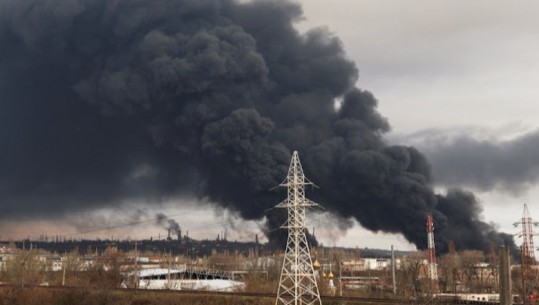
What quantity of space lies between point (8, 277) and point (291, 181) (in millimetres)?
54080

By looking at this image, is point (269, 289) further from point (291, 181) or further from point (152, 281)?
point (291, 181)

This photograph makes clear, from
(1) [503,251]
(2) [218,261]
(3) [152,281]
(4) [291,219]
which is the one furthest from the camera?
(2) [218,261]

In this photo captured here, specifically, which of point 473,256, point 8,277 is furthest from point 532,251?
point 8,277

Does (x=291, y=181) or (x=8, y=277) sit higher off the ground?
(x=291, y=181)

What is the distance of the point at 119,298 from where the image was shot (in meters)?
43.4

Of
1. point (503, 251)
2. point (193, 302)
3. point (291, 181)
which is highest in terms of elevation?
point (291, 181)

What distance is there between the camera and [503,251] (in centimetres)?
592

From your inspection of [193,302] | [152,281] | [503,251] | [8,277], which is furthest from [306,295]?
[8,277]

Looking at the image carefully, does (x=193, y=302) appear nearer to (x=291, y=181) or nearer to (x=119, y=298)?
(x=119, y=298)

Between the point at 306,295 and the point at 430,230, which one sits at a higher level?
the point at 430,230

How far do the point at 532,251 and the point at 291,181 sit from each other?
44.2 m

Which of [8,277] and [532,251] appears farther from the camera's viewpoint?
[8,277]

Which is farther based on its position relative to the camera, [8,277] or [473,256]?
[473,256]

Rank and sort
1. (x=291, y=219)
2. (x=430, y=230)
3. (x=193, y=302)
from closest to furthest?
1. (x=291, y=219)
2. (x=193, y=302)
3. (x=430, y=230)
